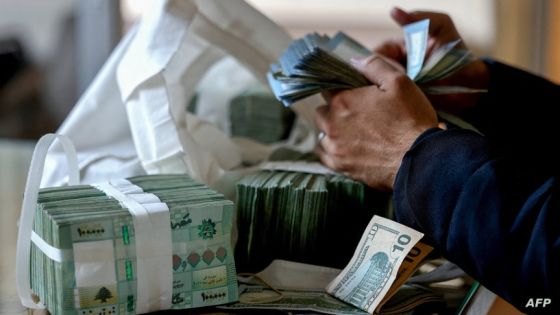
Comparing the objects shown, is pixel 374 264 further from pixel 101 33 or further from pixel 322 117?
pixel 101 33

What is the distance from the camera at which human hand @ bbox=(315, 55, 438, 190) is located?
2.71ft

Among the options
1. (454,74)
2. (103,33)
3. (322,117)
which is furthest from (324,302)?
(103,33)

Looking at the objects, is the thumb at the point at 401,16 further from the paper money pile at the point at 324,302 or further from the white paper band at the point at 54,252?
the white paper band at the point at 54,252

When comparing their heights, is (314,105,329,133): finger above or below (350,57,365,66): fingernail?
below

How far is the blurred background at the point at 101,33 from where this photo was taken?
218 centimetres

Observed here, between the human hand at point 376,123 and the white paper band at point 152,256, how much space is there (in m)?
0.26

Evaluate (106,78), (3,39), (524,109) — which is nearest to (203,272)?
(106,78)

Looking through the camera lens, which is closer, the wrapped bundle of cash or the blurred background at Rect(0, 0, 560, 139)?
the wrapped bundle of cash

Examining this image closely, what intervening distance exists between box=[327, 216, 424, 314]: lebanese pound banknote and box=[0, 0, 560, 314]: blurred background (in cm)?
148

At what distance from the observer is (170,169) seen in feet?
2.96

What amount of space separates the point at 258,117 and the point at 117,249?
0.61 metres

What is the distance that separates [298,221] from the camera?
2.68 ft

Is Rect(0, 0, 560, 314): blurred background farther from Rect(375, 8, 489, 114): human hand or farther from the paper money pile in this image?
the paper money pile
